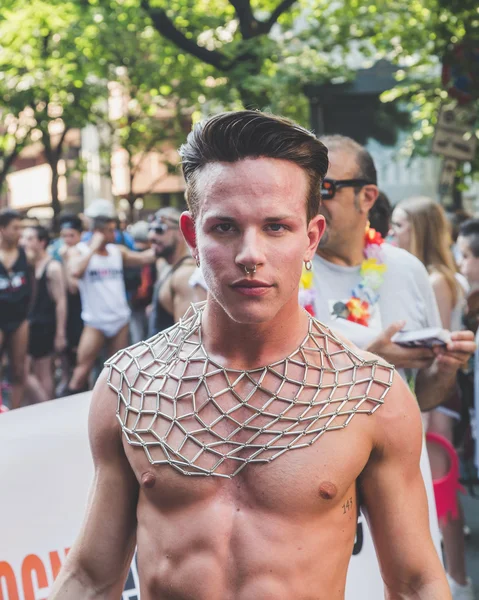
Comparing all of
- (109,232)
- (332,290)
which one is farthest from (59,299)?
(332,290)

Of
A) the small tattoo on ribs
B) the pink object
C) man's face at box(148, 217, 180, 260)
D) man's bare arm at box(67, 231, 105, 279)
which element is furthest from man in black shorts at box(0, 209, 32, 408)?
the small tattoo on ribs

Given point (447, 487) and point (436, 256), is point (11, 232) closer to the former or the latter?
point (436, 256)

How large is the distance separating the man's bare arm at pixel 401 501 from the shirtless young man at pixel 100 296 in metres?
7.91

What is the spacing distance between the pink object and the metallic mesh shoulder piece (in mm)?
2415

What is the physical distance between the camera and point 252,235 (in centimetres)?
198

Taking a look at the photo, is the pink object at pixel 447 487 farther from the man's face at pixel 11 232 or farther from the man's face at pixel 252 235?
the man's face at pixel 11 232

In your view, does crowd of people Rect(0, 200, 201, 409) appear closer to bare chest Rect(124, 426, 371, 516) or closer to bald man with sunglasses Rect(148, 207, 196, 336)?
bald man with sunglasses Rect(148, 207, 196, 336)

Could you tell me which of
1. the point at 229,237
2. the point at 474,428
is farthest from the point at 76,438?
the point at 474,428

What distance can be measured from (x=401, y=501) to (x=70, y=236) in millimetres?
9373

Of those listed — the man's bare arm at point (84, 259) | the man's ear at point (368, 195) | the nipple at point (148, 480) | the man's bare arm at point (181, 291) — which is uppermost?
the man's ear at point (368, 195)

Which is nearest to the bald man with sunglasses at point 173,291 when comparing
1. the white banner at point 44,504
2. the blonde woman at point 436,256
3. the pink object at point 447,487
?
the blonde woman at point 436,256

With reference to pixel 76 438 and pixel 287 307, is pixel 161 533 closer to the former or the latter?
pixel 287 307

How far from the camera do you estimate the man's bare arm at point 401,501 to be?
6.83ft

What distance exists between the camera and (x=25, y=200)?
Answer: 5028 cm
